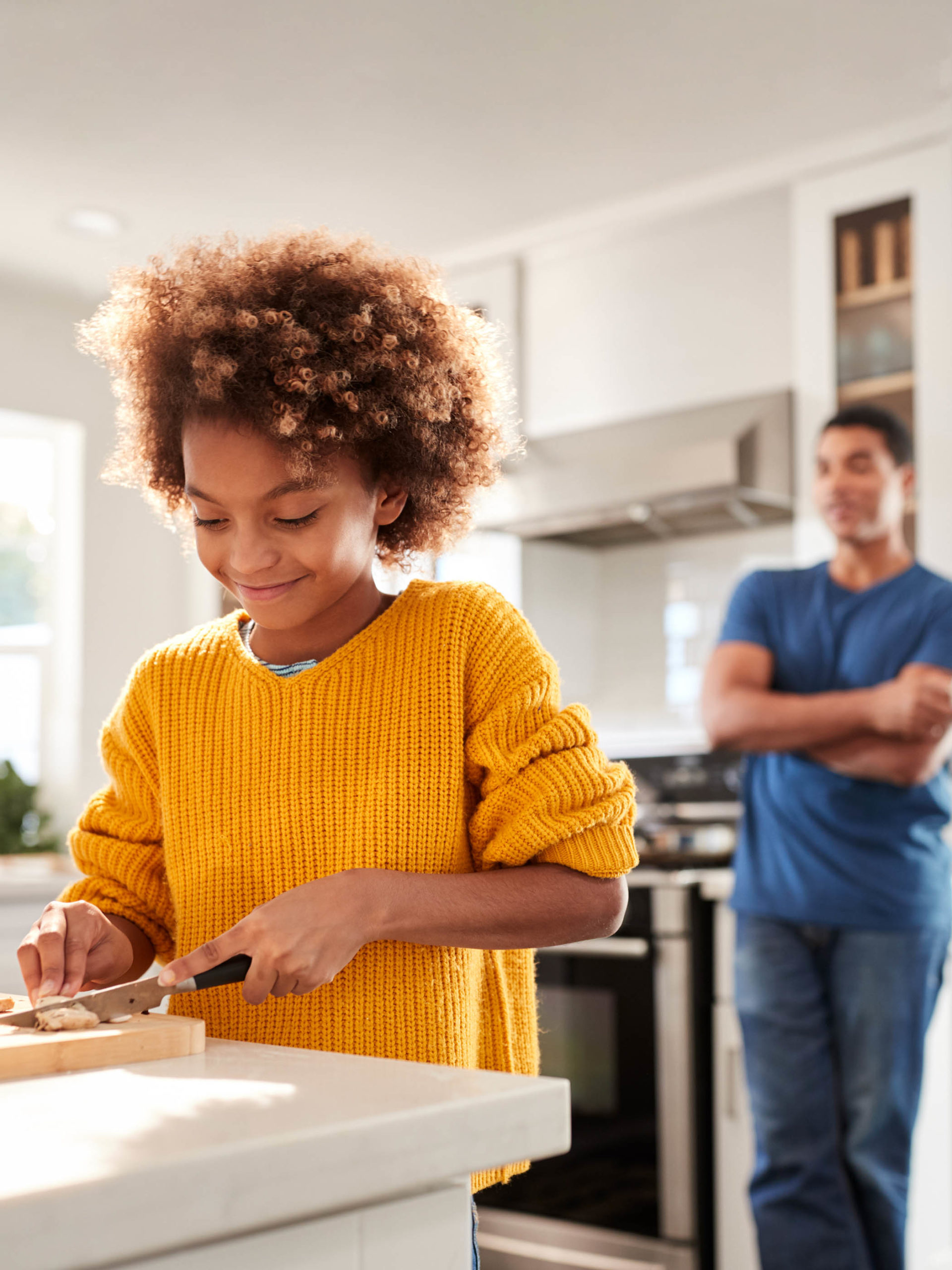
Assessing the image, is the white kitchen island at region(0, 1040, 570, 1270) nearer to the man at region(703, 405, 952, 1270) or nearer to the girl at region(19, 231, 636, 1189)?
the girl at region(19, 231, 636, 1189)

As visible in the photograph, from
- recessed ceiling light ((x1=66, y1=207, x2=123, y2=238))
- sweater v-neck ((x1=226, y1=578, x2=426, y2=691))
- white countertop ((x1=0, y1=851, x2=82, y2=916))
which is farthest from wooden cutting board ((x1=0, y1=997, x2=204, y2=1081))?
recessed ceiling light ((x1=66, y1=207, x2=123, y2=238))

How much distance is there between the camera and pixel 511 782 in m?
0.85

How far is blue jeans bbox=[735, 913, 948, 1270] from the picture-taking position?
6.64ft

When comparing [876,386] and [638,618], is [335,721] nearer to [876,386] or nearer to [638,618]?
[876,386]

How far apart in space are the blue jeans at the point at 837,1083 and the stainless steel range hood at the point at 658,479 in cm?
116

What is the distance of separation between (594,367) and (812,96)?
2.83 ft

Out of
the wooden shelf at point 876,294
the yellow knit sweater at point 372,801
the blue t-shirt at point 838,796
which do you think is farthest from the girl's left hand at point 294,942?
the wooden shelf at point 876,294

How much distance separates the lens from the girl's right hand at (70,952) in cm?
→ 84

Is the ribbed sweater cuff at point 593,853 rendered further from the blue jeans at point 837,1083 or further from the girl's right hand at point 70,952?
the blue jeans at point 837,1083

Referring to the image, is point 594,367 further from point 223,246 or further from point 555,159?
point 223,246

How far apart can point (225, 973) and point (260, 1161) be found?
0.27 meters

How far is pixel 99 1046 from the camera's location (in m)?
0.68

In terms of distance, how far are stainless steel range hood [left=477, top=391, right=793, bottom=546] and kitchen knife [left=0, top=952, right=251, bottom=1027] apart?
2.10 meters

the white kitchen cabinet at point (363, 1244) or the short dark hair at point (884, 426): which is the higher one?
the short dark hair at point (884, 426)
